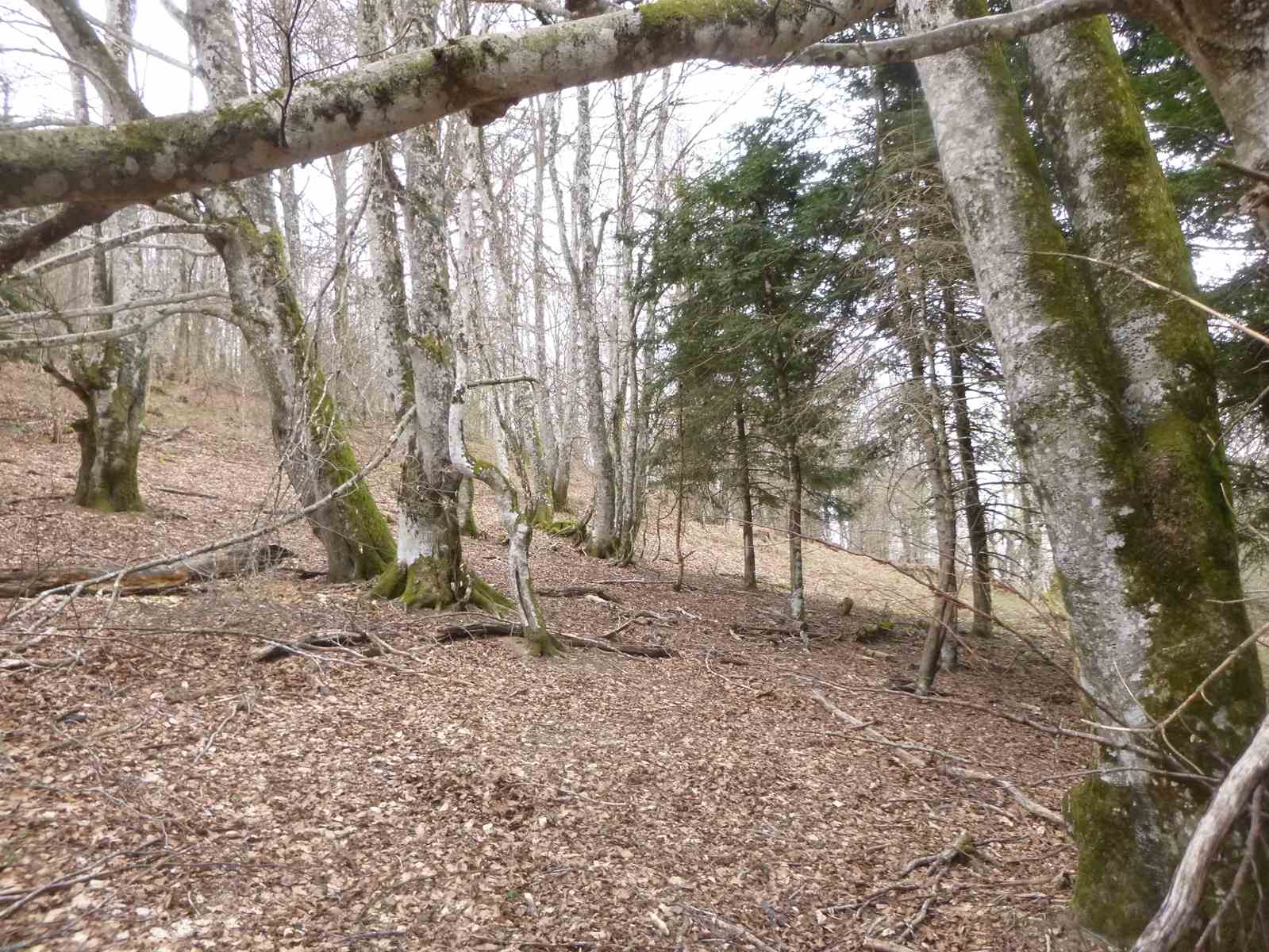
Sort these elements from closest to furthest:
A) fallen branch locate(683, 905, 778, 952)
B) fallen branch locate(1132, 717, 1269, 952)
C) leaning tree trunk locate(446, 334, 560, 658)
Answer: fallen branch locate(1132, 717, 1269, 952) < fallen branch locate(683, 905, 778, 952) < leaning tree trunk locate(446, 334, 560, 658)

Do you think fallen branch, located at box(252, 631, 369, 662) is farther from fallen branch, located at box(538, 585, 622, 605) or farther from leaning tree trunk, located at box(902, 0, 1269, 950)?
leaning tree trunk, located at box(902, 0, 1269, 950)

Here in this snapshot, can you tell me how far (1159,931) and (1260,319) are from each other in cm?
619

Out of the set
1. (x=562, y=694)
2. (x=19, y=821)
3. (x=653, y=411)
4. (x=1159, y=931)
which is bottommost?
(x=562, y=694)

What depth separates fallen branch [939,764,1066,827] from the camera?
374cm

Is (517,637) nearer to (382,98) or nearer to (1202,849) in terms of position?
(382,98)

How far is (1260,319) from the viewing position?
5.23 m

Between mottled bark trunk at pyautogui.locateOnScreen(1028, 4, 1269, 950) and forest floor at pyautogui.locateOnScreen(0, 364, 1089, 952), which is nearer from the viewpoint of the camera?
mottled bark trunk at pyautogui.locateOnScreen(1028, 4, 1269, 950)

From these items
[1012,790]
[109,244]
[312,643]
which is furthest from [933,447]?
[109,244]

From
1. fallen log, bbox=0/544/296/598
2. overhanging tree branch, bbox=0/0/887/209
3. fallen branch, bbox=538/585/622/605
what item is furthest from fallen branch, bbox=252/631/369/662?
overhanging tree branch, bbox=0/0/887/209

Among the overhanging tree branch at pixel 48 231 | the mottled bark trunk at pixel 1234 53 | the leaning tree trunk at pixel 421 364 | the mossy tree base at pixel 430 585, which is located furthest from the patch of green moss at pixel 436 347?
the mottled bark trunk at pixel 1234 53

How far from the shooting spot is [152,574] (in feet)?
A: 19.7

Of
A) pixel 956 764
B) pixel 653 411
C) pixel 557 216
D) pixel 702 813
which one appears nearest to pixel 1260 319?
pixel 956 764

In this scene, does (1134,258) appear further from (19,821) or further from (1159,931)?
(19,821)

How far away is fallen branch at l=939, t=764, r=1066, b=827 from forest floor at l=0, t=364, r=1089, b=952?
0.06m
